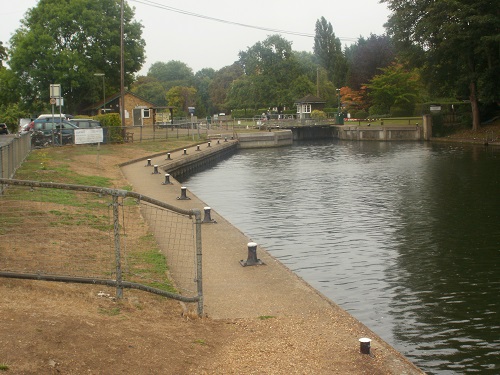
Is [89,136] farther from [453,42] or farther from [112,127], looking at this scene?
[453,42]

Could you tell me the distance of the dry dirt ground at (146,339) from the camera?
6355mm

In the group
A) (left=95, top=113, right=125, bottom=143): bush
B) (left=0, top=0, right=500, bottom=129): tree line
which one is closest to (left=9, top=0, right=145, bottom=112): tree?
(left=0, top=0, right=500, bottom=129): tree line

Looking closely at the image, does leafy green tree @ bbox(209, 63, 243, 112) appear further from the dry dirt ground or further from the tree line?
the dry dirt ground

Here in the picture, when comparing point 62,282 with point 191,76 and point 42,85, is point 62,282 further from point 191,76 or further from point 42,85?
point 191,76

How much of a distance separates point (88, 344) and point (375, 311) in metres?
6.85

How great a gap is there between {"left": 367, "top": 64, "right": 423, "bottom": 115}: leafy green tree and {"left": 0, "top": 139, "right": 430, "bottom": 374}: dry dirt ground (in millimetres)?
80379

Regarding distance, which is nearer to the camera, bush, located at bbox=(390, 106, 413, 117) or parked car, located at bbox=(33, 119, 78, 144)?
parked car, located at bbox=(33, 119, 78, 144)

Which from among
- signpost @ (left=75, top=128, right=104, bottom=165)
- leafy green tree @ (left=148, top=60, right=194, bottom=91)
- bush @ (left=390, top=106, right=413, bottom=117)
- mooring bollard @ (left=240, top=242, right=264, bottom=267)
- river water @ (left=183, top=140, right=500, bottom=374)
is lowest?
river water @ (left=183, top=140, right=500, bottom=374)

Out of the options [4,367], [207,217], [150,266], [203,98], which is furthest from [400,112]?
[4,367]

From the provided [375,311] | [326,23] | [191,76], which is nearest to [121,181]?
[375,311]

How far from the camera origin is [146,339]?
7258 mm

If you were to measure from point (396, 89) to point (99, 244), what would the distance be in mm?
78728

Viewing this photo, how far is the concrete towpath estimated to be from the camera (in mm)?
8844

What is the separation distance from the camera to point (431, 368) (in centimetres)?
948
